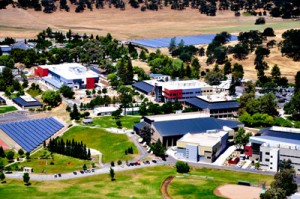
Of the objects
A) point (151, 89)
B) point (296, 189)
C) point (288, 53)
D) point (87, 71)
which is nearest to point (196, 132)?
point (296, 189)

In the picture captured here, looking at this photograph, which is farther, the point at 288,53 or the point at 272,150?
the point at 288,53

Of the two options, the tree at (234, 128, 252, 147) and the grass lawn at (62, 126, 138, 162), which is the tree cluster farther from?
the tree at (234, 128, 252, 147)

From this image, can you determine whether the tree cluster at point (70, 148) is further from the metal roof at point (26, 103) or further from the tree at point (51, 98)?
the tree at point (51, 98)

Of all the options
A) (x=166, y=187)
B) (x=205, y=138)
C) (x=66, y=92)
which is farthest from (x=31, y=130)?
(x=166, y=187)

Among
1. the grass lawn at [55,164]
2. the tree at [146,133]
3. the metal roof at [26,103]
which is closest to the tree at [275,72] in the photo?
the tree at [146,133]

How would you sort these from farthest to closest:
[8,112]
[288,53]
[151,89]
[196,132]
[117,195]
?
[288,53], [151,89], [8,112], [196,132], [117,195]

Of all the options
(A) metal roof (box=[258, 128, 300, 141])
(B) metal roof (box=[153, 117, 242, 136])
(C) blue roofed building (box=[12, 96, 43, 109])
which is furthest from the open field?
(C) blue roofed building (box=[12, 96, 43, 109])

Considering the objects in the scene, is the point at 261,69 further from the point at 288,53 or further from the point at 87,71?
the point at 87,71
